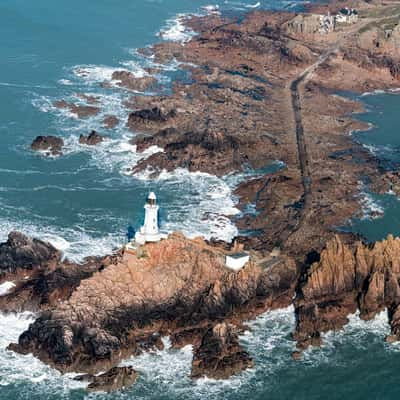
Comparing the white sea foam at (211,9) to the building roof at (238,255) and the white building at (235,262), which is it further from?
the white building at (235,262)

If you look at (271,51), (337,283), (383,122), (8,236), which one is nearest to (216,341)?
(337,283)

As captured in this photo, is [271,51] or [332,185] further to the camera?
[271,51]

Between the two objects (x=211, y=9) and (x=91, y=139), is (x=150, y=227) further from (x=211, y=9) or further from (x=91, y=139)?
(x=211, y=9)

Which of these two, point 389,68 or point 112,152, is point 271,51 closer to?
point 389,68

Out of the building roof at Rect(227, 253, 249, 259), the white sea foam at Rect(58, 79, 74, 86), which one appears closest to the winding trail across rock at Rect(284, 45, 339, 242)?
the building roof at Rect(227, 253, 249, 259)

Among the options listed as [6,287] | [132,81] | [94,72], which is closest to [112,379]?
[6,287]
